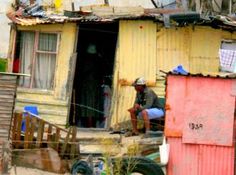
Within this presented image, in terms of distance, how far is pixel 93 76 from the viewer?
59.0ft

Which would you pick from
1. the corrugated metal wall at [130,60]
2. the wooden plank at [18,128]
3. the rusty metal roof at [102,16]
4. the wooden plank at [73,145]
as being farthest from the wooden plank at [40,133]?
the rusty metal roof at [102,16]

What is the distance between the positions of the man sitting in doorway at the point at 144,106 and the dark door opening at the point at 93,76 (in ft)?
7.21

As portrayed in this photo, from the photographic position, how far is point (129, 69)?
54.0 ft

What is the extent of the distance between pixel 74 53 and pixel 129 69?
1.43 meters

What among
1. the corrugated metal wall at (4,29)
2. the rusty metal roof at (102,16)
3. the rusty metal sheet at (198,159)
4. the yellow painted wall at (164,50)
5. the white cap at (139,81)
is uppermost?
the corrugated metal wall at (4,29)

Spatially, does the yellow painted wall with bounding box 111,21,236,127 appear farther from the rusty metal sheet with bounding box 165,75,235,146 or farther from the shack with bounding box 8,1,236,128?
the rusty metal sheet with bounding box 165,75,235,146

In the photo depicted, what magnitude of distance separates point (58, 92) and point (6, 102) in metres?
4.19

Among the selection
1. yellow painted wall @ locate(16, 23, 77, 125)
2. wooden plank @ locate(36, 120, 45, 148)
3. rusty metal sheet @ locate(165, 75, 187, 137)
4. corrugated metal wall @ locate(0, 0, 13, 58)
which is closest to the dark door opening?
yellow painted wall @ locate(16, 23, 77, 125)

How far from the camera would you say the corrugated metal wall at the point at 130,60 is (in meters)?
16.3

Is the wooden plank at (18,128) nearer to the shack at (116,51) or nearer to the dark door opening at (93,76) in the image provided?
the shack at (116,51)

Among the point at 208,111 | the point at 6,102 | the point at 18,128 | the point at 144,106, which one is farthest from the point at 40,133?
the point at 208,111

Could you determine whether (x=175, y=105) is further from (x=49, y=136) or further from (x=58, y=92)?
(x=58, y=92)

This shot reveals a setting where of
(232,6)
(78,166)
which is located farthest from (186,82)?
(232,6)

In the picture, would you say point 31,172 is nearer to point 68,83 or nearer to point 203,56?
point 68,83
